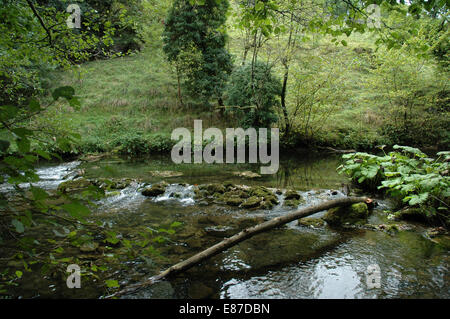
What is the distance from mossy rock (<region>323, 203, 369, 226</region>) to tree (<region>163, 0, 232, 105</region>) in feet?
43.0

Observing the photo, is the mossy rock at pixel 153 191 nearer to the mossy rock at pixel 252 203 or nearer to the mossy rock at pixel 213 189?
the mossy rock at pixel 213 189

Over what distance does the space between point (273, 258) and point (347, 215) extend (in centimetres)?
231

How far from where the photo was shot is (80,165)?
11.3m

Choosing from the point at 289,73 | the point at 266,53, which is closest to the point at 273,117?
the point at 289,73

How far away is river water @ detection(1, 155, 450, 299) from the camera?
316 cm

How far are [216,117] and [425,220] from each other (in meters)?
13.9

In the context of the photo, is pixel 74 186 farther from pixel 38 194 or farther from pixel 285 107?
pixel 285 107

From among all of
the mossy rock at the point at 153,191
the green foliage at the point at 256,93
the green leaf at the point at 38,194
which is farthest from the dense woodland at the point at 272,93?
the green leaf at the point at 38,194

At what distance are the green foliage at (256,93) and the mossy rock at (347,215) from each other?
8.42 metres

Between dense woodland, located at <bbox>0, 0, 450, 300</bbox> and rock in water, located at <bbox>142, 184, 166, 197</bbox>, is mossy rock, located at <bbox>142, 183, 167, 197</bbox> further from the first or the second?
dense woodland, located at <bbox>0, 0, 450, 300</bbox>

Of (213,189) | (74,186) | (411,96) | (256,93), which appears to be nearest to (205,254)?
(213,189)

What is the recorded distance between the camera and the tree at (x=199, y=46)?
16.3 metres

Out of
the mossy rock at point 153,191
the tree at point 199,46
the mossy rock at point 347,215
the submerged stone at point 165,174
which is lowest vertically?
the submerged stone at point 165,174
